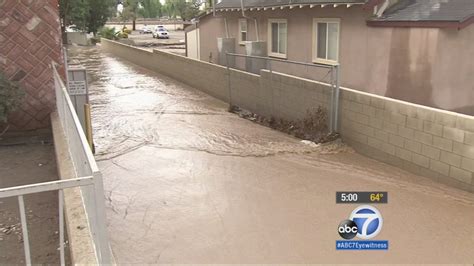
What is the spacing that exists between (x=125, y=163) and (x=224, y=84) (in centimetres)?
686

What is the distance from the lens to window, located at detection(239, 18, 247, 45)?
19.3m

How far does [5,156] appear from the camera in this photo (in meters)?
8.72

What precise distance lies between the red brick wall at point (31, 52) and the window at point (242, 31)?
10.6 metres

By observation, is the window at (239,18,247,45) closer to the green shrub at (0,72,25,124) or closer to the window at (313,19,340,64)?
the window at (313,19,340,64)

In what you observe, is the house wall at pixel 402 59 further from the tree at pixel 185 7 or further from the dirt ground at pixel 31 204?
the tree at pixel 185 7

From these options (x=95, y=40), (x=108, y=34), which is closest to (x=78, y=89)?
(x=95, y=40)

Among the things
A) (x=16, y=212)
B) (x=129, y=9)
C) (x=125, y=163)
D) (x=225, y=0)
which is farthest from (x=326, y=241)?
(x=129, y=9)

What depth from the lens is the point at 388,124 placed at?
8375mm

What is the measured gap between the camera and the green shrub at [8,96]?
28.1 ft

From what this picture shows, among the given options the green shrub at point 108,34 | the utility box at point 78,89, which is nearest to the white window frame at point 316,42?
the utility box at point 78,89

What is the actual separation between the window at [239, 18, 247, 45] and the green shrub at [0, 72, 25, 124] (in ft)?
38.0

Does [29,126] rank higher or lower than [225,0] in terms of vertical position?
lower

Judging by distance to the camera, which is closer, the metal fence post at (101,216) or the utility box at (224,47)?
the metal fence post at (101,216)

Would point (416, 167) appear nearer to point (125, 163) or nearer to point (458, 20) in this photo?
point (458, 20)
